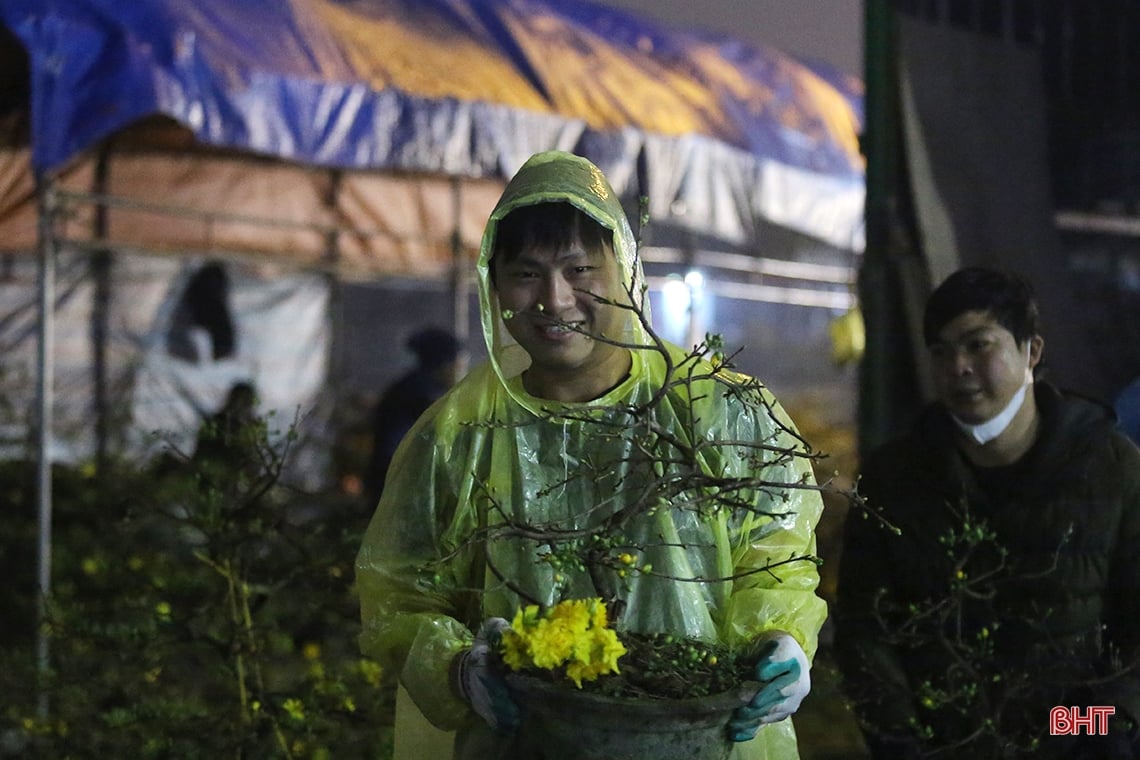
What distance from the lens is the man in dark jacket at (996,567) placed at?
266cm

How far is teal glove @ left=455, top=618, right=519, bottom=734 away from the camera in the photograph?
5.58 ft

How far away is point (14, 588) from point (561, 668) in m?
4.70

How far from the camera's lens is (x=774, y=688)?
5.61 feet

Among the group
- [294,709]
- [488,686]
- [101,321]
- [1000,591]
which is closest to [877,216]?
[1000,591]

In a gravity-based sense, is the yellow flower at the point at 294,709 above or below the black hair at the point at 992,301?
below

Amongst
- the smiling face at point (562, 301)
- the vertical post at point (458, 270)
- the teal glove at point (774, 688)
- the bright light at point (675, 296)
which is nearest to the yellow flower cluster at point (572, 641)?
the teal glove at point (774, 688)

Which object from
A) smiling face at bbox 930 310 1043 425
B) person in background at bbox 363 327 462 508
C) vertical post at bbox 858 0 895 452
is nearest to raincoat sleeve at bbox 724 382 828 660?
smiling face at bbox 930 310 1043 425

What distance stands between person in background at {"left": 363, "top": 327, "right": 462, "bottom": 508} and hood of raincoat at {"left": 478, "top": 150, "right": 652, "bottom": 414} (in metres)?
3.72

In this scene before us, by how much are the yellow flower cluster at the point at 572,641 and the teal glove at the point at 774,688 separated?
0.20 m

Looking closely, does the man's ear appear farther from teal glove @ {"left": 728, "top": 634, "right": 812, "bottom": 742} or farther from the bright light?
the bright light

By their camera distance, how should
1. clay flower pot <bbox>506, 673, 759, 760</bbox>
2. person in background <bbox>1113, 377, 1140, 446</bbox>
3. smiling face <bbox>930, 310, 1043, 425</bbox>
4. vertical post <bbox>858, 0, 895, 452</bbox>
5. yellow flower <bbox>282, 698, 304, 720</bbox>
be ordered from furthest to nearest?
vertical post <bbox>858, 0, 895, 452</bbox>
person in background <bbox>1113, 377, 1140, 446</bbox>
yellow flower <bbox>282, 698, 304, 720</bbox>
smiling face <bbox>930, 310, 1043, 425</bbox>
clay flower pot <bbox>506, 673, 759, 760</bbox>

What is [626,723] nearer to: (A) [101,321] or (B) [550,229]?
(B) [550,229]

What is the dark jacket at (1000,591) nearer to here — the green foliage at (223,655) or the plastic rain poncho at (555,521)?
the plastic rain poncho at (555,521)

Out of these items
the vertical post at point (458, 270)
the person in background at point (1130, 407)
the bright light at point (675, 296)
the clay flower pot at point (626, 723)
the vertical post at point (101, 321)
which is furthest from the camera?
the bright light at point (675, 296)
